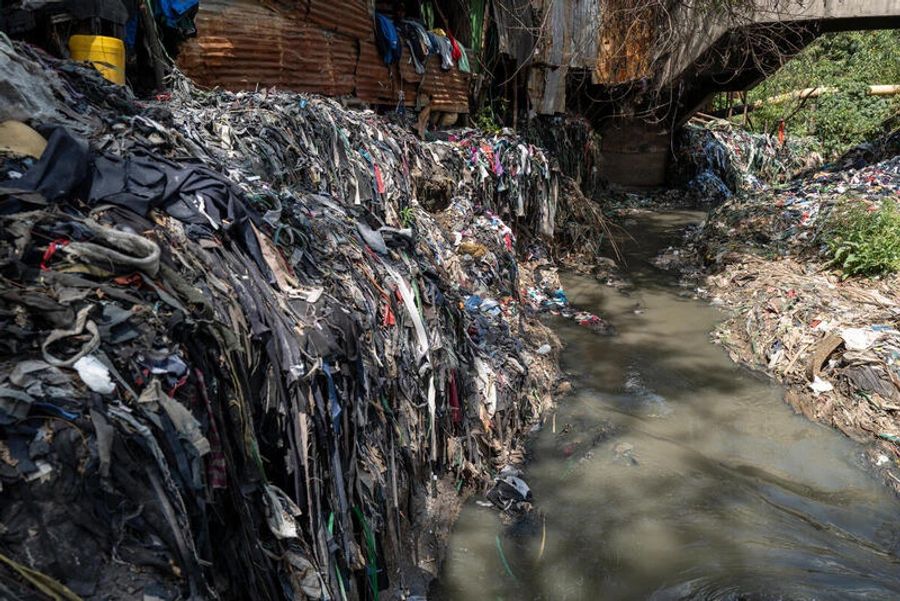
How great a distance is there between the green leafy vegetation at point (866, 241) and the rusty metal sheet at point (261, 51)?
612 centimetres

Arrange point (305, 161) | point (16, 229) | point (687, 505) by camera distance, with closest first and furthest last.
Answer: point (16, 229) < point (687, 505) < point (305, 161)

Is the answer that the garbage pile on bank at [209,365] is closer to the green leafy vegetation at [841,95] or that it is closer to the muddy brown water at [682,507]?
the muddy brown water at [682,507]

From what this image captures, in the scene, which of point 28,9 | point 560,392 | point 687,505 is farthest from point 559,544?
point 28,9

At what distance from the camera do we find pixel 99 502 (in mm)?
1372

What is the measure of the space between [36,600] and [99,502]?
225 millimetres

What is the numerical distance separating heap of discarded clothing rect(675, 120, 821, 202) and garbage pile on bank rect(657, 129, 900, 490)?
515cm

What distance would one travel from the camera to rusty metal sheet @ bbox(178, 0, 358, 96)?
4914mm

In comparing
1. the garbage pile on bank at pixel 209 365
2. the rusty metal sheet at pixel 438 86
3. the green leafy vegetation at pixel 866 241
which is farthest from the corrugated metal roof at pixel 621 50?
the garbage pile on bank at pixel 209 365

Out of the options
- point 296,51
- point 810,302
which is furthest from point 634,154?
point 296,51

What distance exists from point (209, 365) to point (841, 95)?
2046 cm

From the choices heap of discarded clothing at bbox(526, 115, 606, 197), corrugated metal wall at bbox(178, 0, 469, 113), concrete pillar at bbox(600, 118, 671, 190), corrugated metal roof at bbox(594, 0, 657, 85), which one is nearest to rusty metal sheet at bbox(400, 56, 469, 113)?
corrugated metal wall at bbox(178, 0, 469, 113)

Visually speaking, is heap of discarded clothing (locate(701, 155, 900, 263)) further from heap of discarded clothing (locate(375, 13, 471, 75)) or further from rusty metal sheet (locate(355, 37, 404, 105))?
rusty metal sheet (locate(355, 37, 404, 105))

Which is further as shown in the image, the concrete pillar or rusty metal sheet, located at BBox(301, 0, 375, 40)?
the concrete pillar

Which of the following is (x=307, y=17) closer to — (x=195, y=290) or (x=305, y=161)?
(x=305, y=161)
